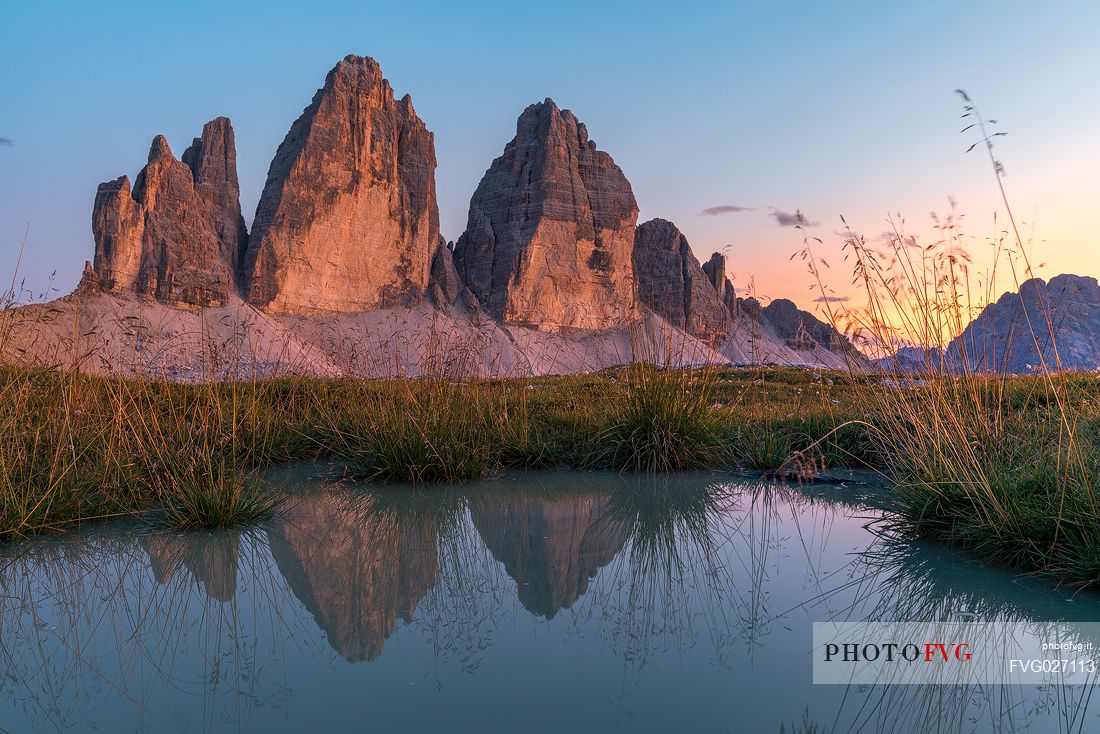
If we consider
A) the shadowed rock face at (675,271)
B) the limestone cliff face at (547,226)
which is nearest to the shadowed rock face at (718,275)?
the shadowed rock face at (675,271)

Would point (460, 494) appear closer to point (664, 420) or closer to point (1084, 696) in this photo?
point (664, 420)

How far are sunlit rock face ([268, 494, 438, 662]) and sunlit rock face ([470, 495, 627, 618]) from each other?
34 cm

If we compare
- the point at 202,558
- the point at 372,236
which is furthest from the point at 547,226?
the point at 202,558

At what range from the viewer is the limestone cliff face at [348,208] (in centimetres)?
6334

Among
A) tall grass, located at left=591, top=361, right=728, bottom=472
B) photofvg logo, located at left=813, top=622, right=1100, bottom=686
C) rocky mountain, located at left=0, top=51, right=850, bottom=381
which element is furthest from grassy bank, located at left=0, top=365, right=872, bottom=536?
rocky mountain, located at left=0, top=51, right=850, bottom=381

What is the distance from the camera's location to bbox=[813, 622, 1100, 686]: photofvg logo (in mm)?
1774

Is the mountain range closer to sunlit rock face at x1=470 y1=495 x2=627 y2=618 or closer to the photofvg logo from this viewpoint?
sunlit rock face at x1=470 y1=495 x2=627 y2=618

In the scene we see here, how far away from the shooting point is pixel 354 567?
273cm

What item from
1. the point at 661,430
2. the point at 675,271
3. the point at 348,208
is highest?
the point at 348,208

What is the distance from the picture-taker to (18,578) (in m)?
2.61

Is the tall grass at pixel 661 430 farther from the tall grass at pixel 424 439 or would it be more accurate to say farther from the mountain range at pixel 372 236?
the mountain range at pixel 372 236

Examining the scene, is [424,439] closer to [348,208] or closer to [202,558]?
[202,558]

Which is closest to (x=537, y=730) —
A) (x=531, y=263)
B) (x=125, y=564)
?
(x=125, y=564)

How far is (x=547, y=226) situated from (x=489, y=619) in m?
75.9
